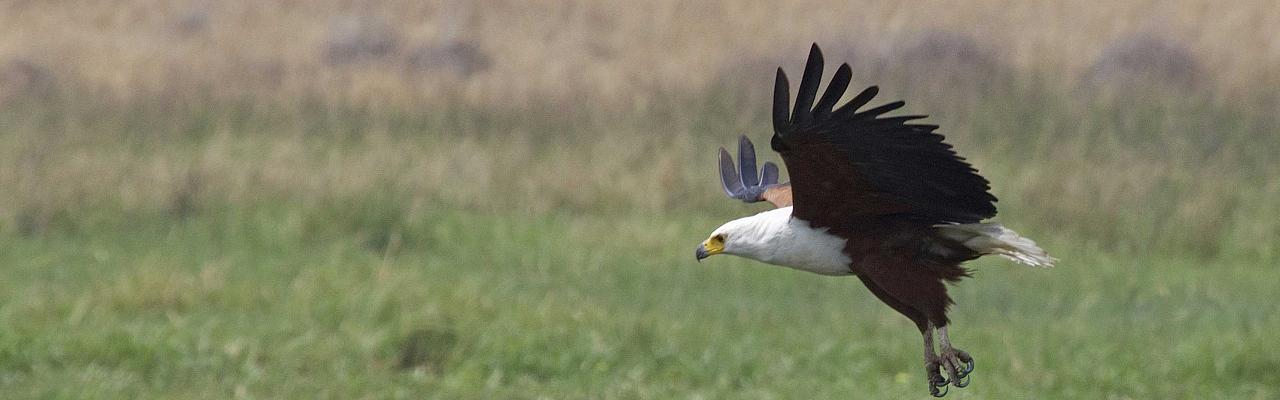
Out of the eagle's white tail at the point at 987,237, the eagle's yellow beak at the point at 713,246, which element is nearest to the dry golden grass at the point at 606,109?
the eagle's yellow beak at the point at 713,246

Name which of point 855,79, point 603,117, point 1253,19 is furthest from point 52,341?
point 1253,19

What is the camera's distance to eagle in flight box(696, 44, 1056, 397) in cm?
475

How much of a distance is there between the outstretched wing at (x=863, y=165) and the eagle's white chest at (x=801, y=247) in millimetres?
44

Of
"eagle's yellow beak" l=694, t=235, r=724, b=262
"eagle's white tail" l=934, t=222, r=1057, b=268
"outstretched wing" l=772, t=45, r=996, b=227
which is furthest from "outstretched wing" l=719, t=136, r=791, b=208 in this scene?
"outstretched wing" l=772, t=45, r=996, b=227

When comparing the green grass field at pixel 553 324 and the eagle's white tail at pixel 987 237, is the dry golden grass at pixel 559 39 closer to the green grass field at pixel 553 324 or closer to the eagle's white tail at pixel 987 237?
the green grass field at pixel 553 324

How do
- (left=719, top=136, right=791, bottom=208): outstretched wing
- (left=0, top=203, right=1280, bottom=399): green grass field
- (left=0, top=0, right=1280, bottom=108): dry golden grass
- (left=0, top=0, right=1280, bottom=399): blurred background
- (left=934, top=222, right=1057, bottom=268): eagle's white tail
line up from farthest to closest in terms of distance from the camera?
(left=0, top=0, right=1280, bottom=108): dry golden grass
(left=0, top=0, right=1280, bottom=399): blurred background
(left=0, top=203, right=1280, bottom=399): green grass field
(left=719, top=136, right=791, bottom=208): outstretched wing
(left=934, top=222, right=1057, bottom=268): eagle's white tail

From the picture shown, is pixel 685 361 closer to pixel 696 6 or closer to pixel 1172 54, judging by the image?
pixel 1172 54

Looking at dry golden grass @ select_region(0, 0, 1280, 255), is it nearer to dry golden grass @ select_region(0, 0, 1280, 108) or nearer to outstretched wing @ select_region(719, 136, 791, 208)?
dry golden grass @ select_region(0, 0, 1280, 108)

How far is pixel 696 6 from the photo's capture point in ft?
76.7

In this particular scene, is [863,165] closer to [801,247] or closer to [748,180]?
[801,247]

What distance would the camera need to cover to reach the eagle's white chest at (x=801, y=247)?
502 centimetres

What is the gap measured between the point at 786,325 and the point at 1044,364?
1589 millimetres

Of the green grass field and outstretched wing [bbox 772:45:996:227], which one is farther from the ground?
outstretched wing [bbox 772:45:996:227]

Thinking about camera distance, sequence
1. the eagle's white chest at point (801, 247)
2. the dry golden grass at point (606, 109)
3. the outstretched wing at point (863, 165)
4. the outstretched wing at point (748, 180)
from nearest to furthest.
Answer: the outstretched wing at point (863, 165) < the eagle's white chest at point (801, 247) < the outstretched wing at point (748, 180) < the dry golden grass at point (606, 109)
